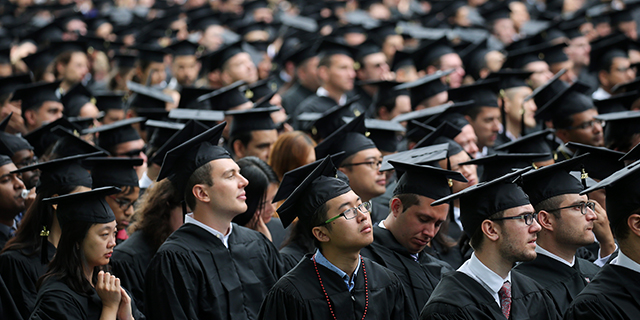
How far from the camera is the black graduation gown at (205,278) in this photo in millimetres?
3877

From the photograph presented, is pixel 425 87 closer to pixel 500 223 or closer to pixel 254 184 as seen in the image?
pixel 254 184

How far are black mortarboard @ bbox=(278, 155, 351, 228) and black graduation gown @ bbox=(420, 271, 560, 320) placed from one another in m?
0.76

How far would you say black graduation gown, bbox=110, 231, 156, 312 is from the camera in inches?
177

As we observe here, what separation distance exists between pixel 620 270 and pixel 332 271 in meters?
1.41

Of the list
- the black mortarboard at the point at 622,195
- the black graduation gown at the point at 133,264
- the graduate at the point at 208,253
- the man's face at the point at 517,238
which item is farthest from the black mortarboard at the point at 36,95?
the black mortarboard at the point at 622,195

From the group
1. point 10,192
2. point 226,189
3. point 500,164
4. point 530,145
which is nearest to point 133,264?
point 226,189

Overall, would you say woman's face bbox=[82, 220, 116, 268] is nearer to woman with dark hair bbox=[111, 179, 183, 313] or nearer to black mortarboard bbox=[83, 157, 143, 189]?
woman with dark hair bbox=[111, 179, 183, 313]

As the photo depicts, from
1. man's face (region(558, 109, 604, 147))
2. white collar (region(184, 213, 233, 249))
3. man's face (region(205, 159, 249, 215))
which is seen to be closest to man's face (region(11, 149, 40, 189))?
white collar (region(184, 213, 233, 249))

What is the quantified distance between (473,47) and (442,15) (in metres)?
4.01

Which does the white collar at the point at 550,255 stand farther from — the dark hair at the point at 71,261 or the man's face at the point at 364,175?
the dark hair at the point at 71,261

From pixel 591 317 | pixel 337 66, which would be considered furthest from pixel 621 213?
pixel 337 66

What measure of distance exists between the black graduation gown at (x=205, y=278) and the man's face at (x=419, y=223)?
2.86 feet

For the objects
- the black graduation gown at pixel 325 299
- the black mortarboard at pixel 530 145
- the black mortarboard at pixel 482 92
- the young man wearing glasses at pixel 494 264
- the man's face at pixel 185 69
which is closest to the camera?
the young man wearing glasses at pixel 494 264

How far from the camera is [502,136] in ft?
25.8
